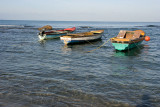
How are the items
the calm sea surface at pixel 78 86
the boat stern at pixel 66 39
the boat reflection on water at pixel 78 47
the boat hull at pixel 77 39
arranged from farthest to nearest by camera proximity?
the boat hull at pixel 77 39
the boat stern at pixel 66 39
the boat reflection on water at pixel 78 47
the calm sea surface at pixel 78 86

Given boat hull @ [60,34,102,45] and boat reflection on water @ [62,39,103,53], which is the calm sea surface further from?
boat hull @ [60,34,102,45]

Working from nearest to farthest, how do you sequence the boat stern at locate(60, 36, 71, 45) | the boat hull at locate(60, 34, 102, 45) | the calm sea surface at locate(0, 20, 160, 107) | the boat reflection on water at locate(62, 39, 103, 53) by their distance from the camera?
1. the calm sea surface at locate(0, 20, 160, 107)
2. the boat reflection on water at locate(62, 39, 103, 53)
3. the boat stern at locate(60, 36, 71, 45)
4. the boat hull at locate(60, 34, 102, 45)

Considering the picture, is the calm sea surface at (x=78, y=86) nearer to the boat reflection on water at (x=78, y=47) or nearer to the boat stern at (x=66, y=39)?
the boat reflection on water at (x=78, y=47)

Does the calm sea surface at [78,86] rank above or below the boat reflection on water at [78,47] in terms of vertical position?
below

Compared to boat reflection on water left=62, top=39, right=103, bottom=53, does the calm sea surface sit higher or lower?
lower

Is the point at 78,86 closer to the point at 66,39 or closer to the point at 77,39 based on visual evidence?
the point at 66,39

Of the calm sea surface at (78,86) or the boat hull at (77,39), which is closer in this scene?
the calm sea surface at (78,86)

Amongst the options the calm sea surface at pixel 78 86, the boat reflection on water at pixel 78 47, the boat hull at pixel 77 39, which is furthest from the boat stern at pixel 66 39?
the calm sea surface at pixel 78 86

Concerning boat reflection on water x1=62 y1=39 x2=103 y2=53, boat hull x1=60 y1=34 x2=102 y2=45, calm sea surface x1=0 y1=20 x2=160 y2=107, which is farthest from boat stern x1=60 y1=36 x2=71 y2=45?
calm sea surface x1=0 y1=20 x2=160 y2=107

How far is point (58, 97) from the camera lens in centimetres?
710

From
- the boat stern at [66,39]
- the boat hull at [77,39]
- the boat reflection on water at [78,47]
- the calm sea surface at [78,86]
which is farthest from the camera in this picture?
the boat hull at [77,39]

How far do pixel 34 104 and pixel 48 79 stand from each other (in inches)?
117

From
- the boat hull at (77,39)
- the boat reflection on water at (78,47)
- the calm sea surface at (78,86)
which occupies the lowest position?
the calm sea surface at (78,86)

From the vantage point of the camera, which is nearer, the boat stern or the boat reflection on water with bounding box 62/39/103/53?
the boat reflection on water with bounding box 62/39/103/53
